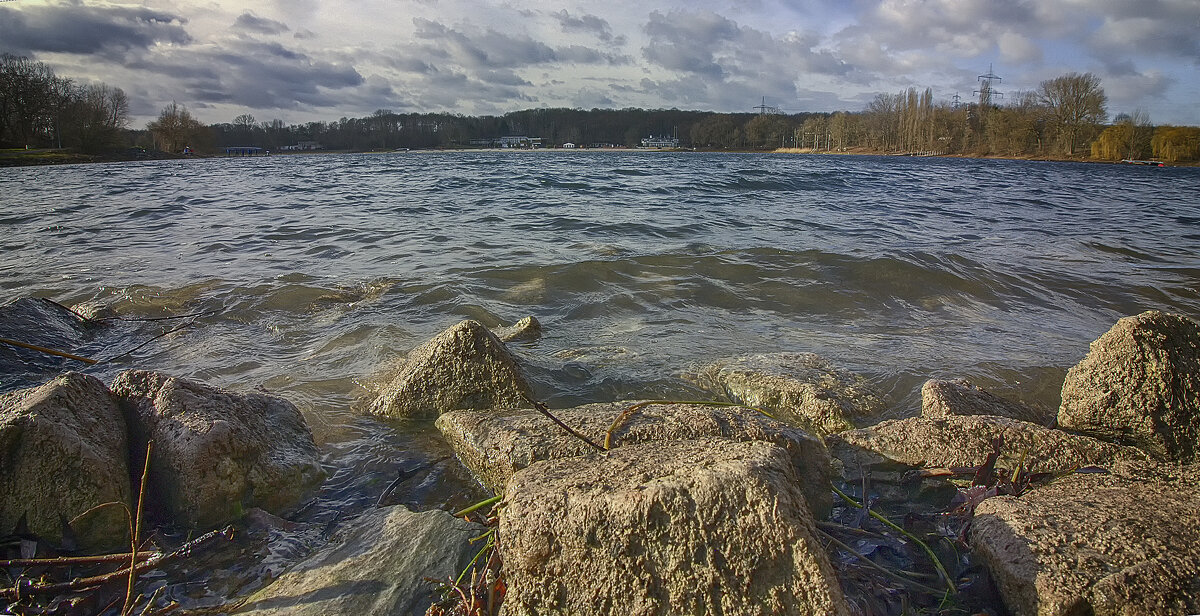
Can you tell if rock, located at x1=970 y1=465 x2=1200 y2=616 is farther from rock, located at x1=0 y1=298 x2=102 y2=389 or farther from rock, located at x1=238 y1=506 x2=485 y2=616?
rock, located at x1=0 y1=298 x2=102 y2=389

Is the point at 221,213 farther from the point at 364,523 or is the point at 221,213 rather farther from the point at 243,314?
the point at 364,523

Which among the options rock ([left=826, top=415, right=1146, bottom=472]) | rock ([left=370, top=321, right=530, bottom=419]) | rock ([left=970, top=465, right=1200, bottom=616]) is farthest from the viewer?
rock ([left=370, top=321, right=530, bottom=419])

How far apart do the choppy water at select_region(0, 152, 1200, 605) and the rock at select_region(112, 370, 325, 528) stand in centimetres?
22

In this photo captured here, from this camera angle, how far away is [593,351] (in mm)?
4328

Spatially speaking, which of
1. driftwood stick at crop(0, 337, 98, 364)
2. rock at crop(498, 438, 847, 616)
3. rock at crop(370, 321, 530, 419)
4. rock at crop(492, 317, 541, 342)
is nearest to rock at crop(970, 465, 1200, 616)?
rock at crop(498, 438, 847, 616)

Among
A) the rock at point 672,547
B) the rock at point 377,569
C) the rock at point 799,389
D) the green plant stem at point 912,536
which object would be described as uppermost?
the rock at point 672,547

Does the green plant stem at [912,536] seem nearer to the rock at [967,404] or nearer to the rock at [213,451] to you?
the rock at [967,404]

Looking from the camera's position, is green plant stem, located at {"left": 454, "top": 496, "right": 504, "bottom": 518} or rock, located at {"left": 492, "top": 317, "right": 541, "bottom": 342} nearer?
green plant stem, located at {"left": 454, "top": 496, "right": 504, "bottom": 518}

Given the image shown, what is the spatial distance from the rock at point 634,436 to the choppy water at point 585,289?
27 cm

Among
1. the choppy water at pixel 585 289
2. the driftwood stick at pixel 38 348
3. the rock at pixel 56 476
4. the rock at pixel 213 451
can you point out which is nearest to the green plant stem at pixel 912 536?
the choppy water at pixel 585 289

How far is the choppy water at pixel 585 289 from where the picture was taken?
153 inches

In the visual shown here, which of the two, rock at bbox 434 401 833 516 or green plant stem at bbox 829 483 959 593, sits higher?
rock at bbox 434 401 833 516

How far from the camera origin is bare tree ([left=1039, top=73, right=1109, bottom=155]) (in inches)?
2440

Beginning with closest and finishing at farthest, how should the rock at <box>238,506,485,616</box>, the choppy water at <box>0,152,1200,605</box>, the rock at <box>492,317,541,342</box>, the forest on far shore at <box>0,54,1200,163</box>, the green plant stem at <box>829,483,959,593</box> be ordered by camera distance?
the rock at <box>238,506,485,616</box> → the green plant stem at <box>829,483,959,593</box> → the choppy water at <box>0,152,1200,605</box> → the rock at <box>492,317,541,342</box> → the forest on far shore at <box>0,54,1200,163</box>
